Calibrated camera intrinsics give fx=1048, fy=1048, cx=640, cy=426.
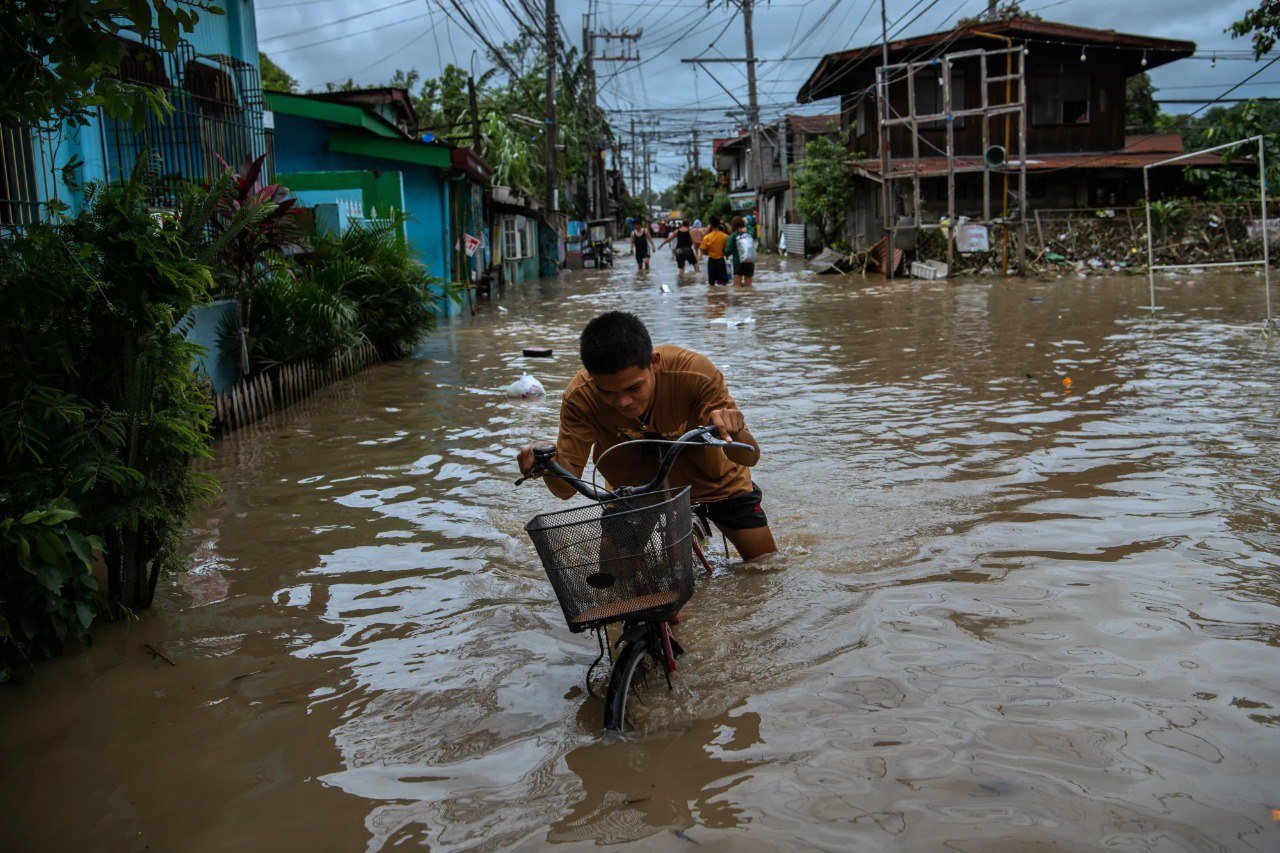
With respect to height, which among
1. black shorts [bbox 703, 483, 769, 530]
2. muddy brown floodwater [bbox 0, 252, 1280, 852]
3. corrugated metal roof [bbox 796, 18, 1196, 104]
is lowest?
muddy brown floodwater [bbox 0, 252, 1280, 852]

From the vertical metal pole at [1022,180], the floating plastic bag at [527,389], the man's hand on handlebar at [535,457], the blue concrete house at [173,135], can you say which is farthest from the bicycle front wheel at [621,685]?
the vertical metal pole at [1022,180]

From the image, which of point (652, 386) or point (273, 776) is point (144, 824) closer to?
point (273, 776)

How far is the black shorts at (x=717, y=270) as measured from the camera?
26766 millimetres

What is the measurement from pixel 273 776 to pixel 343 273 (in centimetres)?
999

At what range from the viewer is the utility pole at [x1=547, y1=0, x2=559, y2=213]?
33188 mm

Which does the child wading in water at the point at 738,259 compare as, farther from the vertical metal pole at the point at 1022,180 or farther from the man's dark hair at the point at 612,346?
the man's dark hair at the point at 612,346

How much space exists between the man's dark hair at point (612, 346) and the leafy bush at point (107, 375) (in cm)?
206

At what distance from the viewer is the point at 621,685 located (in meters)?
3.71

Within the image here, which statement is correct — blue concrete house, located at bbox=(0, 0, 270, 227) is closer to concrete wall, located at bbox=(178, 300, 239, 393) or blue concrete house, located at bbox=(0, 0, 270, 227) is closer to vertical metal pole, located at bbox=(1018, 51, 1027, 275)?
concrete wall, located at bbox=(178, 300, 239, 393)

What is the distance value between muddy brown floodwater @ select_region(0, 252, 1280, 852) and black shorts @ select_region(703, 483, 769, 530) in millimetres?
439

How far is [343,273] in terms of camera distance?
12867mm

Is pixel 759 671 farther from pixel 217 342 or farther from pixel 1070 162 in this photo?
pixel 1070 162

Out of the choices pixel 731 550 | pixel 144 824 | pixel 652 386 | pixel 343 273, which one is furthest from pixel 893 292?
pixel 144 824

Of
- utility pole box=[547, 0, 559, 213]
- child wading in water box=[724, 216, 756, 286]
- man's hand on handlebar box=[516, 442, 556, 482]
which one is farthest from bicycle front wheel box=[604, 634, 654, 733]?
utility pole box=[547, 0, 559, 213]
